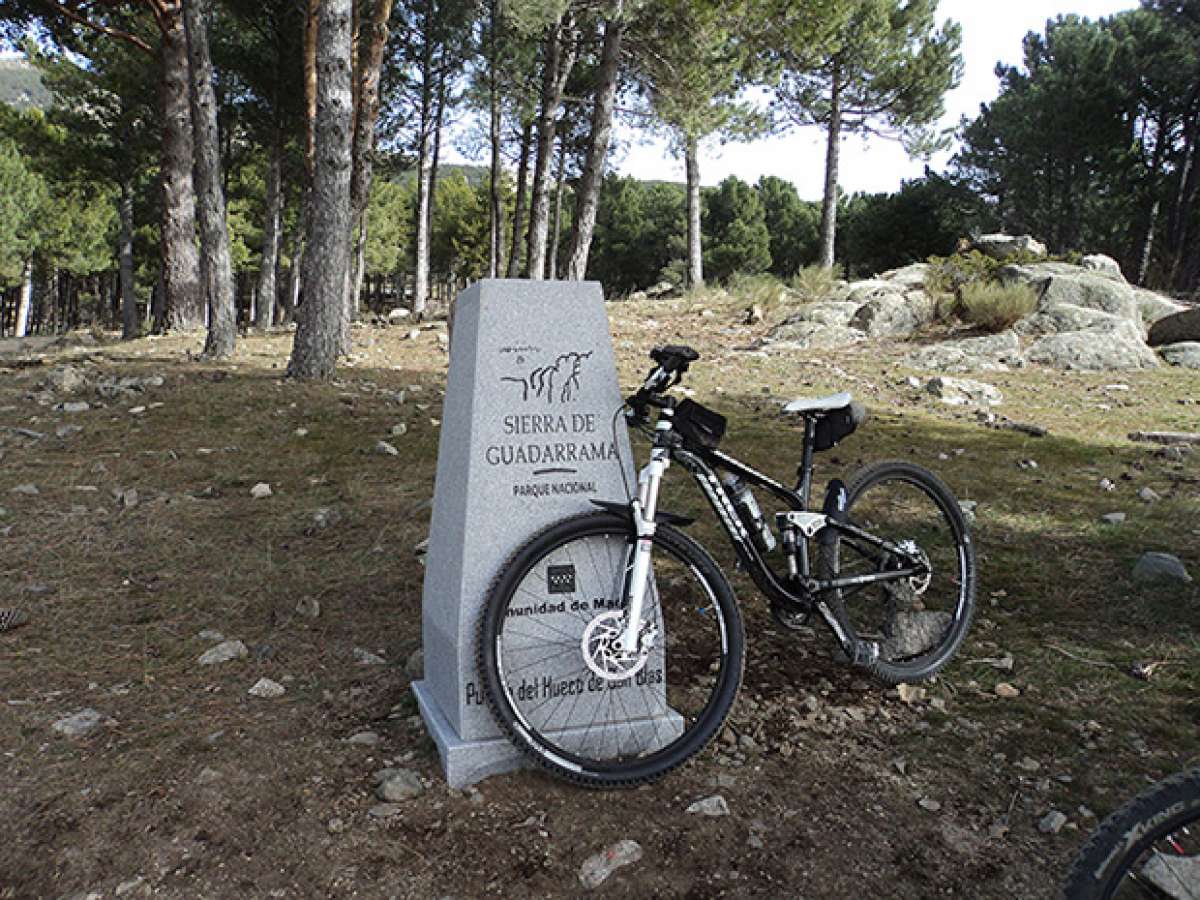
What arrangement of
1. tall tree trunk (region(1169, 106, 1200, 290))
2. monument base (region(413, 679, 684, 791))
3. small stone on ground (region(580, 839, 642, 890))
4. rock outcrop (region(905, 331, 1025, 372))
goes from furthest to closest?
tall tree trunk (region(1169, 106, 1200, 290)), rock outcrop (region(905, 331, 1025, 372)), monument base (region(413, 679, 684, 791)), small stone on ground (region(580, 839, 642, 890))

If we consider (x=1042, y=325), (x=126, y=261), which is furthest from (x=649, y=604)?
(x=126, y=261)

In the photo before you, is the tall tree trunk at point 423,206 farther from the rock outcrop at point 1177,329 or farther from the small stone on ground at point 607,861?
the small stone on ground at point 607,861

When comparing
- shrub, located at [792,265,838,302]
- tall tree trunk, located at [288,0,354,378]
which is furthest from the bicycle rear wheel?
shrub, located at [792,265,838,302]

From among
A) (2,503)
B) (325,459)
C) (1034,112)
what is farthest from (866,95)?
(2,503)

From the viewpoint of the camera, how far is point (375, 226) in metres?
42.4

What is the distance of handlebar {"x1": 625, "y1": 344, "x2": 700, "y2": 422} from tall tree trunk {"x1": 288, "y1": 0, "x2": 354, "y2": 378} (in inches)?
253

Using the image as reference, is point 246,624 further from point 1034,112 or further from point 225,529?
point 1034,112

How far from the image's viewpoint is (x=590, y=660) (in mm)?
2707

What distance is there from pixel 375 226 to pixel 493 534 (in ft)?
142

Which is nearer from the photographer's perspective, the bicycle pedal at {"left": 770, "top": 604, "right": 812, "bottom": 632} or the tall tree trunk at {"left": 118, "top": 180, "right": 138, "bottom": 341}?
the bicycle pedal at {"left": 770, "top": 604, "right": 812, "bottom": 632}

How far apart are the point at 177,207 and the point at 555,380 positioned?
12747 millimetres

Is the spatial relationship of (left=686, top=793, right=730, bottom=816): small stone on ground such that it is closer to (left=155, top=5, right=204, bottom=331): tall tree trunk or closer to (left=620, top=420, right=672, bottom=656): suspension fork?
(left=620, top=420, right=672, bottom=656): suspension fork

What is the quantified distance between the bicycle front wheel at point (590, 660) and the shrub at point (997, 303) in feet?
40.2

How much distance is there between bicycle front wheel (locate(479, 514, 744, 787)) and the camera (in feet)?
8.50
